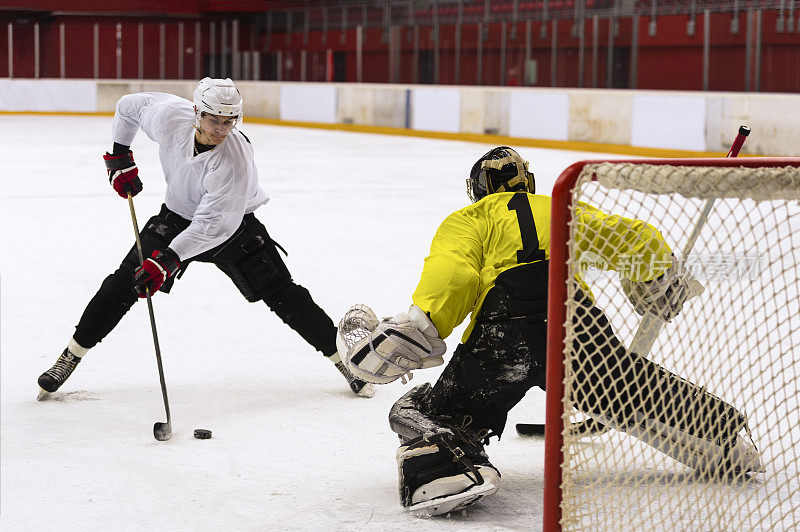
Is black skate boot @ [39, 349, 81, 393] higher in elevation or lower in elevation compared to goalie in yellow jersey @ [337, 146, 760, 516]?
lower

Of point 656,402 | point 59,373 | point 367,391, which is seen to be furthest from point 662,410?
point 59,373

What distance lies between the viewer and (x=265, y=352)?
374 centimetres

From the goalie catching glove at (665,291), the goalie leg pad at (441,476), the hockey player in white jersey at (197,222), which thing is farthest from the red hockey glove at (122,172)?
the goalie catching glove at (665,291)

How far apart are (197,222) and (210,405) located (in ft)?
1.77

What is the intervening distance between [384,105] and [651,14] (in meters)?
3.62

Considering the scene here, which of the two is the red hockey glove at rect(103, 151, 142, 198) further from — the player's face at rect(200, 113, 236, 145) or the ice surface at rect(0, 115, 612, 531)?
the ice surface at rect(0, 115, 612, 531)

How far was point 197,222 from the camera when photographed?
2.98 metres

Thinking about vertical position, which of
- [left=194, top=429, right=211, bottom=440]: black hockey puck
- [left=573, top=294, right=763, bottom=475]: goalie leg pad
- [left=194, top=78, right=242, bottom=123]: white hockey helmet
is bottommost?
[left=194, top=429, right=211, bottom=440]: black hockey puck

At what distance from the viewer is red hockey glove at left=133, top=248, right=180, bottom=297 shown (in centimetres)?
290

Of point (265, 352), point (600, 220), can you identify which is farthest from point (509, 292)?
point (265, 352)

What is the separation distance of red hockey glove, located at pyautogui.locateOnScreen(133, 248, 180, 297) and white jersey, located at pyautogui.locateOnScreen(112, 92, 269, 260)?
0.03 m

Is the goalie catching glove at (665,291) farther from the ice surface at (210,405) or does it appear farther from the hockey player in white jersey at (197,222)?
the hockey player in white jersey at (197,222)

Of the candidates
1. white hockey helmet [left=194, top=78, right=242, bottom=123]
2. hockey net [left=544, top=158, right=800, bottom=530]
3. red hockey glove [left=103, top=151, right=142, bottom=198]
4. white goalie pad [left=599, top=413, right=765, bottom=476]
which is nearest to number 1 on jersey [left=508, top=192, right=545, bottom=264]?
hockey net [left=544, top=158, right=800, bottom=530]

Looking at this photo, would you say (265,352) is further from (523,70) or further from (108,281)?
(523,70)
